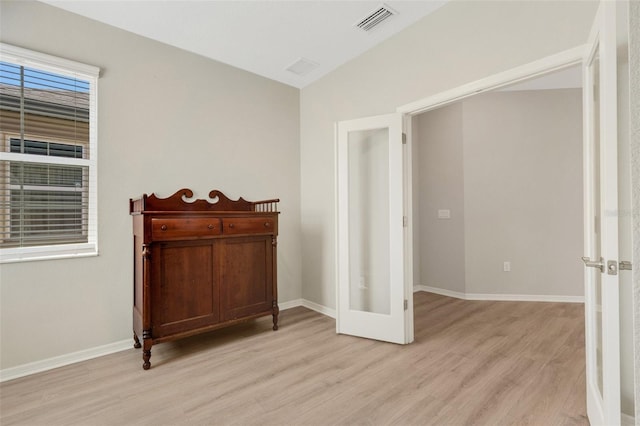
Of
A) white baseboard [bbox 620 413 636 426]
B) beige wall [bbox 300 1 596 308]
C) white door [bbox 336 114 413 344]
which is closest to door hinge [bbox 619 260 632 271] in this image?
white baseboard [bbox 620 413 636 426]

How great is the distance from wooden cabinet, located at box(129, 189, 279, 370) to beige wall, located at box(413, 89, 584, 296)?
2.81m

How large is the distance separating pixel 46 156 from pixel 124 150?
0.51 metres

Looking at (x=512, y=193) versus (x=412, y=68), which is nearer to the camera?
(x=412, y=68)

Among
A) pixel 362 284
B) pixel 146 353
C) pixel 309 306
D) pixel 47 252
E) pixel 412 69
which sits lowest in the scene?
pixel 309 306

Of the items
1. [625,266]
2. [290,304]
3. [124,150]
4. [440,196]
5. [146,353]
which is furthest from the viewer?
[440,196]

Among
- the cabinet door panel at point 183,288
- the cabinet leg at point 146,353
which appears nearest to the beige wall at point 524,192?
the cabinet door panel at point 183,288

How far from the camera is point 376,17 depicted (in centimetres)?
266

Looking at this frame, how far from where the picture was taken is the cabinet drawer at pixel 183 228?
231 centimetres

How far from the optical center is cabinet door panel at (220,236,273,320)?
8.82ft

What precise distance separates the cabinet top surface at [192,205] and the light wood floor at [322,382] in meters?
1.18

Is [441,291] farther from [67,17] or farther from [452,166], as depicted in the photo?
[67,17]

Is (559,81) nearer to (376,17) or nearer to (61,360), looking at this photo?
(376,17)

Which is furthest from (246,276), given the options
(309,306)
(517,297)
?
(517,297)

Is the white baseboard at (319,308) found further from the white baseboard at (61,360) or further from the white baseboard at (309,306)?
the white baseboard at (61,360)
